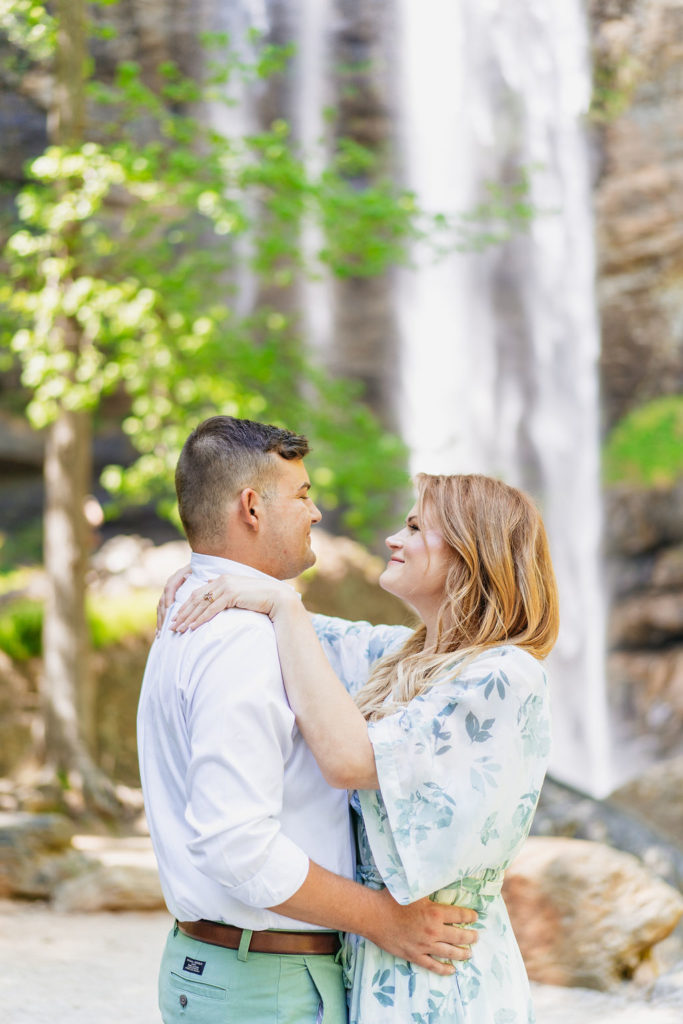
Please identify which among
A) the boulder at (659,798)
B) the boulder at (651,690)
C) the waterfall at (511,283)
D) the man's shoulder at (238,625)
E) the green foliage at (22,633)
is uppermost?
the waterfall at (511,283)

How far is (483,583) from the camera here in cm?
192

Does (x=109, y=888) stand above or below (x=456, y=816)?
below

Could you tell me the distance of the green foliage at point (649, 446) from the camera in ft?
45.3

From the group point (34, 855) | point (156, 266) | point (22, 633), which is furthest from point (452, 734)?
point (22, 633)

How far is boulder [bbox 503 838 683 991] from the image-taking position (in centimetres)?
452

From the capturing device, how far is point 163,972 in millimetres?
1870

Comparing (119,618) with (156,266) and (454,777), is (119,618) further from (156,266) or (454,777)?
(454,777)

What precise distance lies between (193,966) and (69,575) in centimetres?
605

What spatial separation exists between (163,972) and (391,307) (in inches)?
551

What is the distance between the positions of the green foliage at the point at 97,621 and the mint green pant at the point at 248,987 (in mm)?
6489

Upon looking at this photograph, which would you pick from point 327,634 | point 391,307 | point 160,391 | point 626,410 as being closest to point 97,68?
point 391,307

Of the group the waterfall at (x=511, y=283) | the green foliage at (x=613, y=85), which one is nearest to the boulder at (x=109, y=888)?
the waterfall at (x=511, y=283)

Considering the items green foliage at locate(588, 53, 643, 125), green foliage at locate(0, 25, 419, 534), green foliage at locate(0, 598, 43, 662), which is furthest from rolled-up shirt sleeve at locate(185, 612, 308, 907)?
green foliage at locate(588, 53, 643, 125)

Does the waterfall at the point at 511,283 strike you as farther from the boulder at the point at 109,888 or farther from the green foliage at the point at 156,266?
the boulder at the point at 109,888
